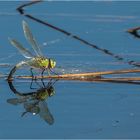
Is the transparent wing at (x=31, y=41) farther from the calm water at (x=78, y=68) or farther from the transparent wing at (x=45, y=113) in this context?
the transparent wing at (x=45, y=113)

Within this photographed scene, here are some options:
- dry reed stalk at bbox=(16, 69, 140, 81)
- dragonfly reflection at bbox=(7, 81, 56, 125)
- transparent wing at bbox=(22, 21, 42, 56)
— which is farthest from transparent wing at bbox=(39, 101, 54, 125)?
transparent wing at bbox=(22, 21, 42, 56)

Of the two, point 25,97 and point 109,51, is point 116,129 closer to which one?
point 25,97

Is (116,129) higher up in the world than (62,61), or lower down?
lower down

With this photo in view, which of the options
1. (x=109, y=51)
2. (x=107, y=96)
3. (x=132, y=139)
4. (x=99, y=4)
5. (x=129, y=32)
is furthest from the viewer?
(x=99, y=4)

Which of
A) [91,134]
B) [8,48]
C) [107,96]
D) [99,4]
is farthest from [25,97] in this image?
[99,4]

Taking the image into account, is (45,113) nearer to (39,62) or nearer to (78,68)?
(39,62)

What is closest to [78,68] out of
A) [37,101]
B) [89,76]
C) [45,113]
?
[89,76]

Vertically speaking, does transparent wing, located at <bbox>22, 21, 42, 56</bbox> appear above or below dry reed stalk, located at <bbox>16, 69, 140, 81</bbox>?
above

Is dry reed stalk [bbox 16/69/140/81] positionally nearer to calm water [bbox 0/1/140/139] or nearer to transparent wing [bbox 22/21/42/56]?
calm water [bbox 0/1/140/139]
